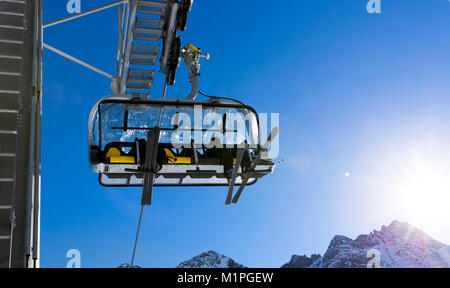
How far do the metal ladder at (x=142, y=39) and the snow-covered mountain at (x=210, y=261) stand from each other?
156249 mm

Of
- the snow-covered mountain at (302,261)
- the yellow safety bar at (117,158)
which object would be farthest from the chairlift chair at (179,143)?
the snow-covered mountain at (302,261)

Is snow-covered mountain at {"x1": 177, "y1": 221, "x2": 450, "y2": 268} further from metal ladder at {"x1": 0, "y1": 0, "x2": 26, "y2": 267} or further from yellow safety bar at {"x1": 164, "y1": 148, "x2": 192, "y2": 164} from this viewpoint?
metal ladder at {"x1": 0, "y1": 0, "x2": 26, "y2": 267}

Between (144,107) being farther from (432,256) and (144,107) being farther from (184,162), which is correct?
(432,256)

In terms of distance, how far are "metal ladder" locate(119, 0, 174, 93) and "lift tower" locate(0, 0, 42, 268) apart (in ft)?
4.56

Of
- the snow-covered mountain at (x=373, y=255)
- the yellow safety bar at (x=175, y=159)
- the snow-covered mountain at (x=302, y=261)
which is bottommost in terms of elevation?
the snow-covered mountain at (x=302, y=261)

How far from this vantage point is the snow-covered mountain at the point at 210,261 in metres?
162

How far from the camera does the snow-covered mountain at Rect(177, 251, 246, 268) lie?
162m

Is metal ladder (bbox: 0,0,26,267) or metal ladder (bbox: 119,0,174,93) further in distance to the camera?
metal ladder (bbox: 119,0,174,93)

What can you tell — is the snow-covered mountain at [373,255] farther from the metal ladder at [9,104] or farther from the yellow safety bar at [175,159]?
the metal ladder at [9,104]

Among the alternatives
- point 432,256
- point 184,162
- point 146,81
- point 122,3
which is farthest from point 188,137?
point 432,256

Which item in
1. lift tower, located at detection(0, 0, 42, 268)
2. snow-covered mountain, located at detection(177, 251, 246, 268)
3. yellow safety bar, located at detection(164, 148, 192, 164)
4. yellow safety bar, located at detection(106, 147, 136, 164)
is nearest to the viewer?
lift tower, located at detection(0, 0, 42, 268)

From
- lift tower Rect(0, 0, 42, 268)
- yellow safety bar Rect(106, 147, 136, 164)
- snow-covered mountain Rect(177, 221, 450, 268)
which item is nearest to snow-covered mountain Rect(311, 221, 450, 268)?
snow-covered mountain Rect(177, 221, 450, 268)
